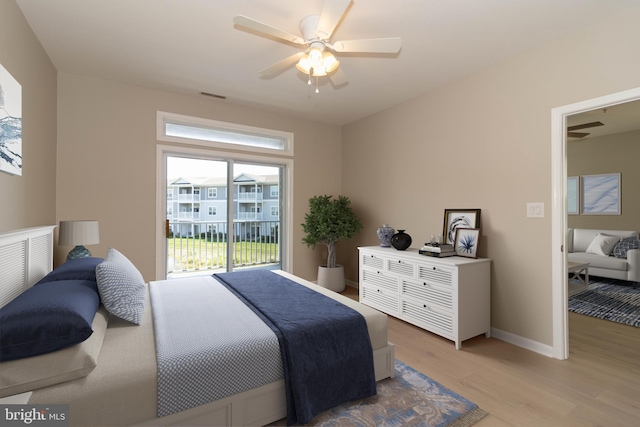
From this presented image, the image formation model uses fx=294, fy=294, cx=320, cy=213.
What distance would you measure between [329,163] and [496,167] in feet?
8.59

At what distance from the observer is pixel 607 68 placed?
2.24 metres

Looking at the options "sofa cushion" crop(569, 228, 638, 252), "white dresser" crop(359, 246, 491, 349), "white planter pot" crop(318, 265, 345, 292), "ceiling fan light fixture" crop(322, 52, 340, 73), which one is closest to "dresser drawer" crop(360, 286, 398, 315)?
"white dresser" crop(359, 246, 491, 349)

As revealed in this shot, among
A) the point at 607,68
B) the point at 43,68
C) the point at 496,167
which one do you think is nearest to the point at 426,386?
the point at 496,167

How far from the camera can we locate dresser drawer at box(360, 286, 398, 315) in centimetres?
331

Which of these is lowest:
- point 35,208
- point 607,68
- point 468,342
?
point 468,342

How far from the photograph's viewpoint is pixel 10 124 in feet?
6.22

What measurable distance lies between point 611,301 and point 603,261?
124 cm

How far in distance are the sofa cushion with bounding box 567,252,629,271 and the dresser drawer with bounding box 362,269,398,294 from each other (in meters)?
3.71

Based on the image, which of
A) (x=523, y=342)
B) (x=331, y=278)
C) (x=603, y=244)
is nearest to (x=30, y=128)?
(x=331, y=278)

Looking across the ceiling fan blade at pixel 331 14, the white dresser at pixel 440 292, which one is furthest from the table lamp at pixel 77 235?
the white dresser at pixel 440 292

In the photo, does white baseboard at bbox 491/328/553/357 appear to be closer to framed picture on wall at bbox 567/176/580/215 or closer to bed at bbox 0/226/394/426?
bed at bbox 0/226/394/426

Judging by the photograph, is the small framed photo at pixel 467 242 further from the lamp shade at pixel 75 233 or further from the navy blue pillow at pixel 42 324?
the lamp shade at pixel 75 233

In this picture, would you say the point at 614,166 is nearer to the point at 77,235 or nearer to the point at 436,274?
the point at 436,274

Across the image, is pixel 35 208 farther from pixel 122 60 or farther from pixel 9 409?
pixel 9 409
